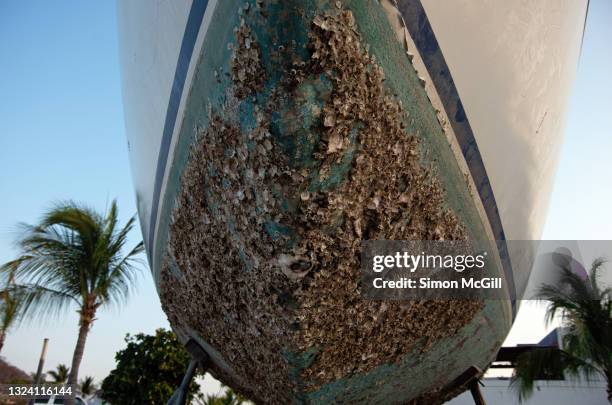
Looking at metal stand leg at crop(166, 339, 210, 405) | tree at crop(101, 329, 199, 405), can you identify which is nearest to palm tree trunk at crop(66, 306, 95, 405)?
tree at crop(101, 329, 199, 405)

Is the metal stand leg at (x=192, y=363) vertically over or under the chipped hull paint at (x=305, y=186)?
under

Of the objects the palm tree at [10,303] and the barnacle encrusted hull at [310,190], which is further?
the palm tree at [10,303]

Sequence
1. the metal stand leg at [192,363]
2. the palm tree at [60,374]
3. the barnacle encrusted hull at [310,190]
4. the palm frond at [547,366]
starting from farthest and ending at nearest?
the palm tree at [60,374]
the palm frond at [547,366]
the metal stand leg at [192,363]
the barnacle encrusted hull at [310,190]

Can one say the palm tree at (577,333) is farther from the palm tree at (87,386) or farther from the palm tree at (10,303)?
the palm tree at (87,386)

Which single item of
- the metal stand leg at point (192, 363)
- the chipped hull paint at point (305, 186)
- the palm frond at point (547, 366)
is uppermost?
the palm frond at point (547, 366)

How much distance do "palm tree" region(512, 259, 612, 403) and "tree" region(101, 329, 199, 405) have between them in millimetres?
5882

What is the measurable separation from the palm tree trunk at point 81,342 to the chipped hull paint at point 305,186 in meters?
5.13

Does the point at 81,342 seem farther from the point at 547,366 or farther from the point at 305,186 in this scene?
the point at 547,366

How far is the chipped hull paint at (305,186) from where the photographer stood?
788mm

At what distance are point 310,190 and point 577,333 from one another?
26.9 ft

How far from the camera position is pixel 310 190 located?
2.75 ft

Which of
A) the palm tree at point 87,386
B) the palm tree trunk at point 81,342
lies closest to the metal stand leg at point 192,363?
the palm tree trunk at point 81,342

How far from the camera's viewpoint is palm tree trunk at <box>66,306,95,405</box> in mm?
5430

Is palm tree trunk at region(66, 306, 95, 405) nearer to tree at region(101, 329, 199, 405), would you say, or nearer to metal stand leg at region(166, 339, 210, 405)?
tree at region(101, 329, 199, 405)
